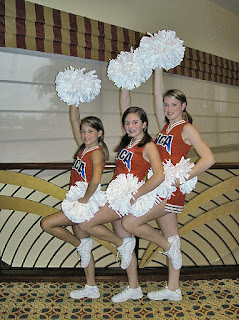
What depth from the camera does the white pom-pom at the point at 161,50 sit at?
6.30 ft

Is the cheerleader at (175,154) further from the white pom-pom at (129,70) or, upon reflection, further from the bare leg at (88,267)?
the bare leg at (88,267)

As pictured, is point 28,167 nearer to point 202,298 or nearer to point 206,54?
point 202,298

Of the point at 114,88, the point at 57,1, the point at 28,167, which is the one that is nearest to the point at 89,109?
the point at 114,88

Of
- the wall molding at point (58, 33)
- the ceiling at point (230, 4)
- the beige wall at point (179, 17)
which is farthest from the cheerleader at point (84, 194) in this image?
the ceiling at point (230, 4)

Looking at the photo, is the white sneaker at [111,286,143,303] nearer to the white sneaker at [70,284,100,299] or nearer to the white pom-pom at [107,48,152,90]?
the white sneaker at [70,284,100,299]

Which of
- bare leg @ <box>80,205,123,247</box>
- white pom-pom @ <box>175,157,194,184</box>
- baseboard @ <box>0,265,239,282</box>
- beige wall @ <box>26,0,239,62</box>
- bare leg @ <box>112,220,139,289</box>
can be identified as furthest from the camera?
beige wall @ <box>26,0,239,62</box>

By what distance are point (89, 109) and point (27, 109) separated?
80cm

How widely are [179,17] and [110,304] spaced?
179 inches

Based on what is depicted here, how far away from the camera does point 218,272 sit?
2.43 m

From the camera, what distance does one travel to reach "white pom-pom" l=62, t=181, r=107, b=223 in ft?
6.24

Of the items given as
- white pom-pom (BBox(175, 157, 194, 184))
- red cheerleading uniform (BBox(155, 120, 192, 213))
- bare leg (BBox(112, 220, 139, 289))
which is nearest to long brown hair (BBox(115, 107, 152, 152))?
red cheerleading uniform (BBox(155, 120, 192, 213))

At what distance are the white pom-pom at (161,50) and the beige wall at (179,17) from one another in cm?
210

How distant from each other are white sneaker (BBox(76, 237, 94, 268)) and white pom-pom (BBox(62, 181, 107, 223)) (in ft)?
0.68

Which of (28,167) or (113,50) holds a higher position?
(113,50)
